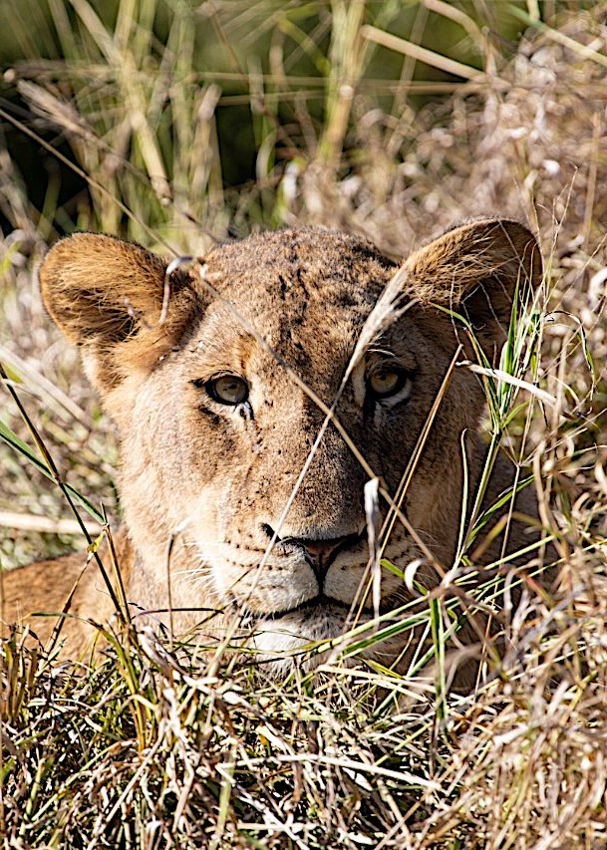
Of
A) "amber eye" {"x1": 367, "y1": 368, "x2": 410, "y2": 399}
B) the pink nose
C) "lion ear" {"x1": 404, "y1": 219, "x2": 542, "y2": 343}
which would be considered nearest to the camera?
the pink nose

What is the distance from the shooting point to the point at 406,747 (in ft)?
9.00

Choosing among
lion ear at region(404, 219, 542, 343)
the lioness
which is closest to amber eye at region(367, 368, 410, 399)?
the lioness

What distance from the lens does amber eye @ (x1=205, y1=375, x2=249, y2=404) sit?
334 cm


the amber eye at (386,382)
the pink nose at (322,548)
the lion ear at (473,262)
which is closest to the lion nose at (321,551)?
the pink nose at (322,548)

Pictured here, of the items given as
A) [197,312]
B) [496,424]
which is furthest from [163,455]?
[496,424]

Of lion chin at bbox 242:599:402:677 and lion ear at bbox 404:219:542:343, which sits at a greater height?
lion ear at bbox 404:219:542:343

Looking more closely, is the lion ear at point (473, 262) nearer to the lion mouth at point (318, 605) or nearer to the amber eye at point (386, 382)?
the amber eye at point (386, 382)

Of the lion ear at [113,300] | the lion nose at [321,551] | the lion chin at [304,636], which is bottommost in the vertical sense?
the lion chin at [304,636]

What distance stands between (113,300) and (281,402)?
0.73 meters

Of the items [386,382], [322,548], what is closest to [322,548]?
[322,548]

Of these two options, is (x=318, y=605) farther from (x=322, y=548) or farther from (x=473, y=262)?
(x=473, y=262)

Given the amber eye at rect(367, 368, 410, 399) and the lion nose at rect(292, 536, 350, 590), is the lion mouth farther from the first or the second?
the amber eye at rect(367, 368, 410, 399)

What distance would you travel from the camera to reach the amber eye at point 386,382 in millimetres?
3318

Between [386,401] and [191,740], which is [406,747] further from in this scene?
[386,401]
